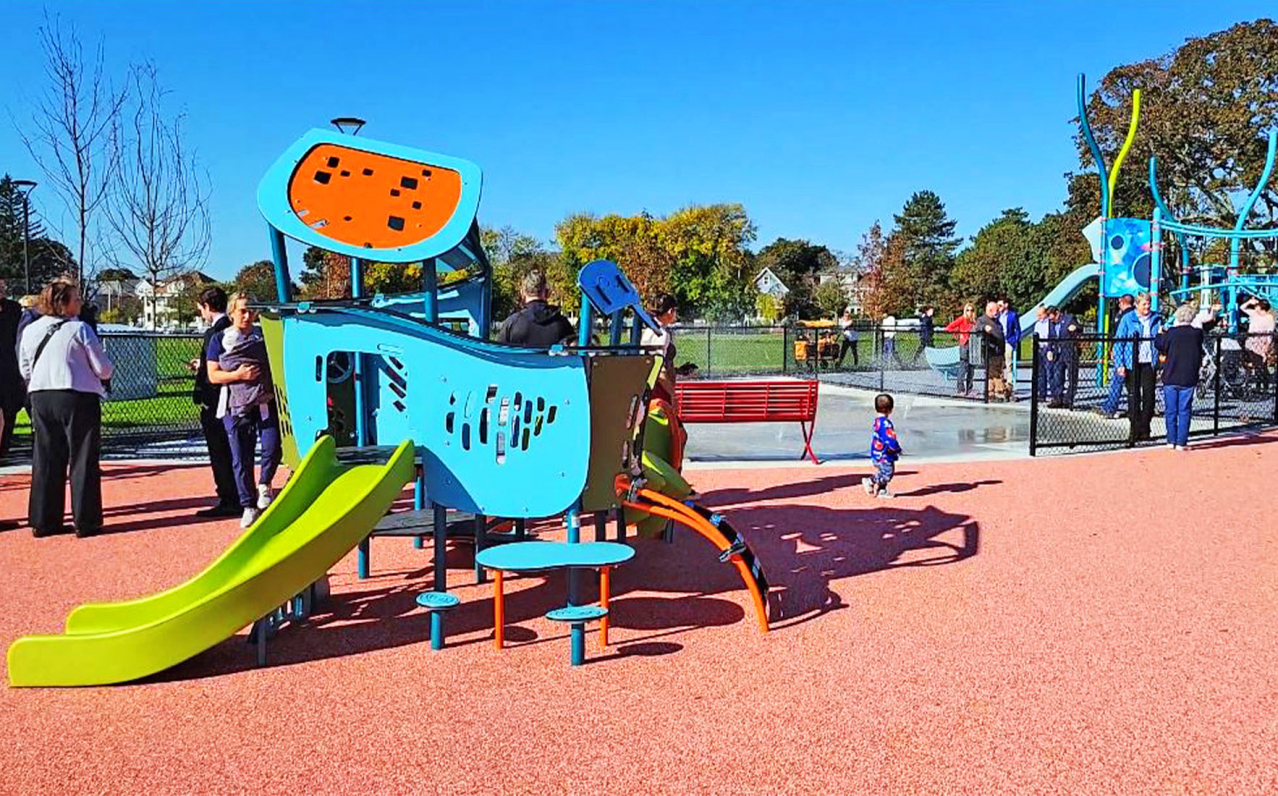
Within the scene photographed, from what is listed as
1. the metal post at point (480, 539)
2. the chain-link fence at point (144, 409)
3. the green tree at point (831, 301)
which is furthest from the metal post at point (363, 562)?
the green tree at point (831, 301)

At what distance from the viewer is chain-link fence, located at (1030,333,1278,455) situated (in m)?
12.9

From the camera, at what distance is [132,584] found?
244 inches

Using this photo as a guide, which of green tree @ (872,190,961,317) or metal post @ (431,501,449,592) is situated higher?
green tree @ (872,190,961,317)

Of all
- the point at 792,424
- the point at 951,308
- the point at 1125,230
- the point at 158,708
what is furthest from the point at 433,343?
the point at 951,308

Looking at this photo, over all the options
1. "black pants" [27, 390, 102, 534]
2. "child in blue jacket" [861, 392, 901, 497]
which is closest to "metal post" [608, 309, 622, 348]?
"child in blue jacket" [861, 392, 901, 497]

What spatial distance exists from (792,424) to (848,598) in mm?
9938

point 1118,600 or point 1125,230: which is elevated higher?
point 1125,230

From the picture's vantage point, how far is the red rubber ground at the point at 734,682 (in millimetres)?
3604

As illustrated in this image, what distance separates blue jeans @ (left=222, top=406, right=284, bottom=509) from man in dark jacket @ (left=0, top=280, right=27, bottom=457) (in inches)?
116

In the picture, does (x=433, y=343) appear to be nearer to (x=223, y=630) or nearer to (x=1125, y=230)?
(x=223, y=630)

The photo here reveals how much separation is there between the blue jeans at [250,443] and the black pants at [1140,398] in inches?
397

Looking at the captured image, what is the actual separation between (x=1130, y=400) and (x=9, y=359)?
39.8 feet

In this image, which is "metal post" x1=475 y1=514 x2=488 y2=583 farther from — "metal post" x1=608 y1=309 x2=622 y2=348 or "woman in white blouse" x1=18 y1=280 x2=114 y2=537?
"woman in white blouse" x1=18 y1=280 x2=114 y2=537

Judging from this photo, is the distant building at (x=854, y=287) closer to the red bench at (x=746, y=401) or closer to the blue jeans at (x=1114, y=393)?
the blue jeans at (x=1114, y=393)
